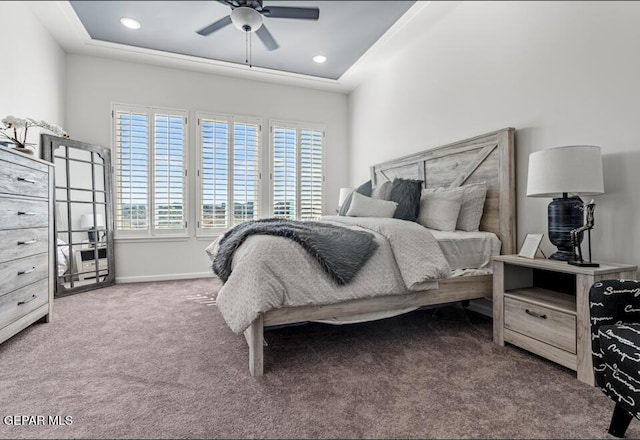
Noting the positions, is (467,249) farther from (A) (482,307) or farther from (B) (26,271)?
(B) (26,271)

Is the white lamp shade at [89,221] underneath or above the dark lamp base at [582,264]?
above

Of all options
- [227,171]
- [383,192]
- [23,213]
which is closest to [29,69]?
[23,213]

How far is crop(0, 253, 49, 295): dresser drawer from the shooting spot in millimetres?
1963

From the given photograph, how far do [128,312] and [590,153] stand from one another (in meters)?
3.60

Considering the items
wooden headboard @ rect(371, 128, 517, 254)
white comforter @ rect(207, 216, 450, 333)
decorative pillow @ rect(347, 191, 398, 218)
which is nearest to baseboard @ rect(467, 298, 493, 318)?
wooden headboard @ rect(371, 128, 517, 254)

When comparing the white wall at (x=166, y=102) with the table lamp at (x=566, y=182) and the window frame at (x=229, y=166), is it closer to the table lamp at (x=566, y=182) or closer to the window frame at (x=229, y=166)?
the window frame at (x=229, y=166)

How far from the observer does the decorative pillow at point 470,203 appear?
2.67 m

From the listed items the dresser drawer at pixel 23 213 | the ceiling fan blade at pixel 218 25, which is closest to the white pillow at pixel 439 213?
the ceiling fan blade at pixel 218 25

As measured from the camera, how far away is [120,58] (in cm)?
393

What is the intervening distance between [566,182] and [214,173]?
12.7ft

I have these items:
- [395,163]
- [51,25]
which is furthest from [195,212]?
[395,163]

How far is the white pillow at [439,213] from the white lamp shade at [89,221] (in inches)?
145

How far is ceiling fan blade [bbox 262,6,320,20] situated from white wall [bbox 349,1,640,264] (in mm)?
1197

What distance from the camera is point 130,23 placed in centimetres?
325
